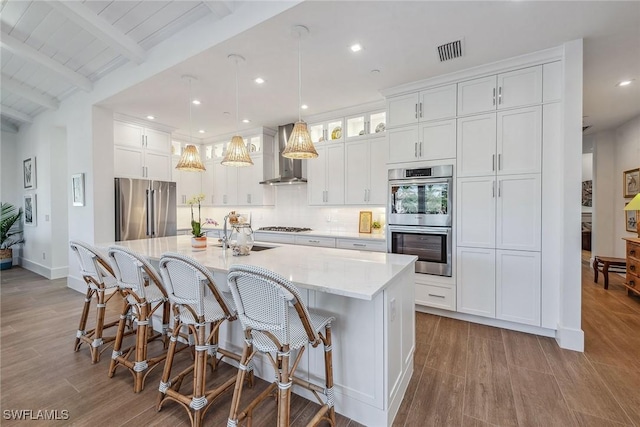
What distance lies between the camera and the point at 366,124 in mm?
4086

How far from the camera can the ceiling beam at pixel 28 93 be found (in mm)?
4199

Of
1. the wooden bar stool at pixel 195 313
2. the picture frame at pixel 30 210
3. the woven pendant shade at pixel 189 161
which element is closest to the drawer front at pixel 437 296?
the wooden bar stool at pixel 195 313

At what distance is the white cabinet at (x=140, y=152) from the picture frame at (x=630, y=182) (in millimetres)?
8041

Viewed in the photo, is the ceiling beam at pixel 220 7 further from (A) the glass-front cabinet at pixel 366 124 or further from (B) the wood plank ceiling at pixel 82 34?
(A) the glass-front cabinet at pixel 366 124

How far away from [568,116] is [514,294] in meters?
1.76

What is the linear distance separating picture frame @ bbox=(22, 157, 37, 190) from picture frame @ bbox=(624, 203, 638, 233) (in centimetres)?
1100

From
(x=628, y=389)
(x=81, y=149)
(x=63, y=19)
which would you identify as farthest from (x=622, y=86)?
(x=81, y=149)

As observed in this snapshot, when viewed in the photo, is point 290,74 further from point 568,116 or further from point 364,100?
point 568,116

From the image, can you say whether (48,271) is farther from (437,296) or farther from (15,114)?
(437,296)

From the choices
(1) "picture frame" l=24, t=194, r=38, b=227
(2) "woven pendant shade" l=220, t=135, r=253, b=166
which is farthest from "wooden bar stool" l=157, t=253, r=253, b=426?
(1) "picture frame" l=24, t=194, r=38, b=227

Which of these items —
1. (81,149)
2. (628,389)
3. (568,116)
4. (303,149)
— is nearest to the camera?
(628,389)

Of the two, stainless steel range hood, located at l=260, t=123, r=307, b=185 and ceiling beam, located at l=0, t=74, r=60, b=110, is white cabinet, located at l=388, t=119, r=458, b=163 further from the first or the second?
ceiling beam, located at l=0, t=74, r=60, b=110

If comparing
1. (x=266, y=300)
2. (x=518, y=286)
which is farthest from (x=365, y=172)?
(x=266, y=300)

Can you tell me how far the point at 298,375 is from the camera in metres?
1.97
